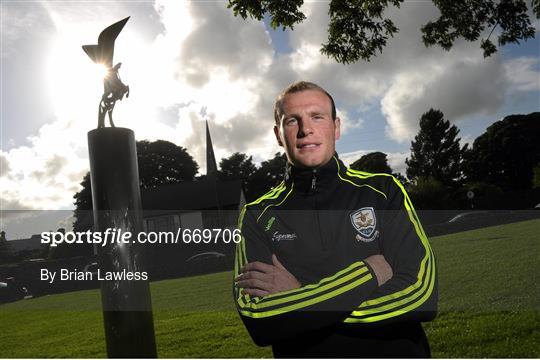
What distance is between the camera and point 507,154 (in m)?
65.2

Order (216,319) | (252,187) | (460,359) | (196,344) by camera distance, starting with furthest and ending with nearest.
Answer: (252,187) → (216,319) → (196,344) → (460,359)

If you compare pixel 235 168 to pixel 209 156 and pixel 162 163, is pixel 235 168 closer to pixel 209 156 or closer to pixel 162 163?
pixel 162 163

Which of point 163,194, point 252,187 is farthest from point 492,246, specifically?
point 252,187

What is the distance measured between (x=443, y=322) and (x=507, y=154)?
217ft

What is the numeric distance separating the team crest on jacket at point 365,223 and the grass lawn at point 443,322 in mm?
3992

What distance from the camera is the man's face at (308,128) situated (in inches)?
106

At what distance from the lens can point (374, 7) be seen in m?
10.8

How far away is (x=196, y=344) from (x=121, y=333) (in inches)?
168

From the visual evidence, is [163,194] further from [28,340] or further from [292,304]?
[292,304]

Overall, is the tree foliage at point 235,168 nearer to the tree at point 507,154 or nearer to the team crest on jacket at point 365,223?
the tree at point 507,154

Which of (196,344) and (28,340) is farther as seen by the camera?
(28,340)

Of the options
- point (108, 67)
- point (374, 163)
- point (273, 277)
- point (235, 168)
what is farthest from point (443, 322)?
point (235, 168)

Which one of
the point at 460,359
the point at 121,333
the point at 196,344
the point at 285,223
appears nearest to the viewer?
the point at 285,223

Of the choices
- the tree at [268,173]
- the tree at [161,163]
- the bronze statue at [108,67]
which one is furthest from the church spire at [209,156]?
the bronze statue at [108,67]
